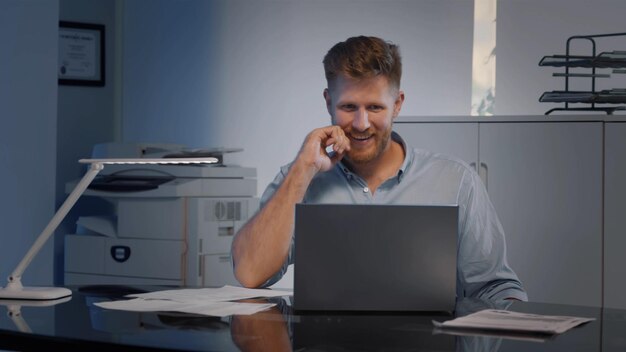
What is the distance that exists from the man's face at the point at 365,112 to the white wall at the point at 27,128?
181cm

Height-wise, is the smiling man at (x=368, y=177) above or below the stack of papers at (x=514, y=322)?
above

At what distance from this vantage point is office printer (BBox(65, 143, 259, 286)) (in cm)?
386

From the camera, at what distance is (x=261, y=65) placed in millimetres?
4449

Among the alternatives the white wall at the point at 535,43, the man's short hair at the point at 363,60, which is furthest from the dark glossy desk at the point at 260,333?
the white wall at the point at 535,43

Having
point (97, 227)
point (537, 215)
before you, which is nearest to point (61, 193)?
point (97, 227)

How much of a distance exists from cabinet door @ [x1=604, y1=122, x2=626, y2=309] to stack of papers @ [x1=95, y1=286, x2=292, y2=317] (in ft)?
5.44

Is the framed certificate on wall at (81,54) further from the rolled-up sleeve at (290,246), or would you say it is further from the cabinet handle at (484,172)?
the rolled-up sleeve at (290,246)

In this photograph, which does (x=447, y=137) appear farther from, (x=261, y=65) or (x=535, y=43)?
(x=261, y=65)

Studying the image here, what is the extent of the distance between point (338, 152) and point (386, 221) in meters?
0.77

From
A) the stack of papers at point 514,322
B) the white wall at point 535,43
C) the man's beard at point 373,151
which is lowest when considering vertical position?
the stack of papers at point 514,322

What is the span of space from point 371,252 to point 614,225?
6.29 ft

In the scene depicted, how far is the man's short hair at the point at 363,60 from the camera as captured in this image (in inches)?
99.3

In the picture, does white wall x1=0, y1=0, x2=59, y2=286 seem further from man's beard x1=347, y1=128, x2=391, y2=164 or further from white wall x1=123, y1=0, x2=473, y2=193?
man's beard x1=347, y1=128, x2=391, y2=164

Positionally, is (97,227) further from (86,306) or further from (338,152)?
(86,306)
